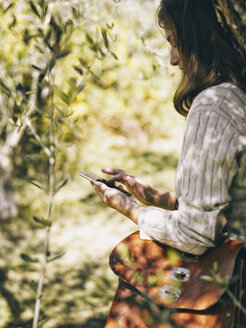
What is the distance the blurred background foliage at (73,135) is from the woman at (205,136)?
0.34 metres

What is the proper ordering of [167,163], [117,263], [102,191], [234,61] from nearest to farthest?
1. [234,61]
2. [117,263]
3. [102,191]
4. [167,163]

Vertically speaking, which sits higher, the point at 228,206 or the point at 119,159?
the point at 228,206

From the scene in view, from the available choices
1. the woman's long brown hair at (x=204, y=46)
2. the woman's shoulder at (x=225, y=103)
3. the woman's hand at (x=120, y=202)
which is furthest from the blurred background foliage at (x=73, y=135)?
the woman's shoulder at (x=225, y=103)

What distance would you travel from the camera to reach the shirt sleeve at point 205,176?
1309mm

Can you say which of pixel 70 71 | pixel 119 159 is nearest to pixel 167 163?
pixel 119 159

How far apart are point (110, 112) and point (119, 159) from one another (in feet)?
2.73

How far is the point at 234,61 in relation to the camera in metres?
1.46

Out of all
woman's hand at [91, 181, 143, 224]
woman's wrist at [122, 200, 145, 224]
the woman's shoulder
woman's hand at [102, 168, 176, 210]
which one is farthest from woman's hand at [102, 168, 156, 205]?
the woman's shoulder

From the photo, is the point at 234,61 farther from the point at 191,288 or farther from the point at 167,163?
the point at 167,163

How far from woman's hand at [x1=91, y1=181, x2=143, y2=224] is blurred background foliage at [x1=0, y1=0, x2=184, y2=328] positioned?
18 centimetres

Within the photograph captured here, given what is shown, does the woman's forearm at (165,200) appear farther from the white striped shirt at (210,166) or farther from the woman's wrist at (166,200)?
the white striped shirt at (210,166)

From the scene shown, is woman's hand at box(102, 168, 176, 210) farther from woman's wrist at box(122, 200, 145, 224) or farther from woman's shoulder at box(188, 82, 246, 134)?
woman's shoulder at box(188, 82, 246, 134)

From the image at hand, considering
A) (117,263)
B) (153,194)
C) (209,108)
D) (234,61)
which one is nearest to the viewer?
(209,108)

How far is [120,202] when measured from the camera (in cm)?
165
